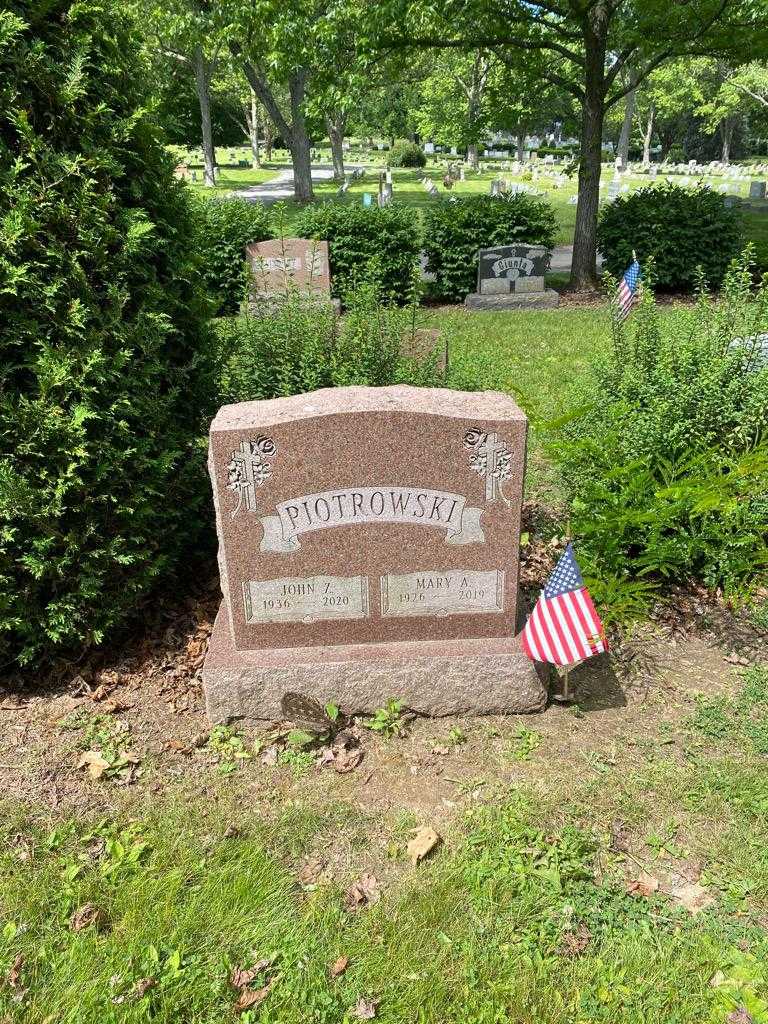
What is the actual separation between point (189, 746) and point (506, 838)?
1565 mm

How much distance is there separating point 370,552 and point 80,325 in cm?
168

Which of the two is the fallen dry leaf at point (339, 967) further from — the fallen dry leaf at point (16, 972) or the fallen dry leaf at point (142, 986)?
the fallen dry leaf at point (16, 972)

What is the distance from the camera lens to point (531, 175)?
45500mm

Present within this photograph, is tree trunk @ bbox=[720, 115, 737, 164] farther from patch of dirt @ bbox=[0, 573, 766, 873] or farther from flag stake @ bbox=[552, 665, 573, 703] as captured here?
flag stake @ bbox=[552, 665, 573, 703]

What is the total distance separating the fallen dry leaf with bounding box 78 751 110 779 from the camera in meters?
3.50

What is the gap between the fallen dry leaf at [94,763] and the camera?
3.50m

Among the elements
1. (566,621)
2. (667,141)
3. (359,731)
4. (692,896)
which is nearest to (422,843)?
(359,731)

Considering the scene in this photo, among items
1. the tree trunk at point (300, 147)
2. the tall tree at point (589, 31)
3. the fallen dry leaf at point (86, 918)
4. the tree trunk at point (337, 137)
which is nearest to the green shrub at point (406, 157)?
the tree trunk at point (337, 137)

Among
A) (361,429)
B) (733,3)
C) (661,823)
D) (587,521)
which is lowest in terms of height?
(661,823)

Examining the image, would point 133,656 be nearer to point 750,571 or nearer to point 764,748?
point 764,748

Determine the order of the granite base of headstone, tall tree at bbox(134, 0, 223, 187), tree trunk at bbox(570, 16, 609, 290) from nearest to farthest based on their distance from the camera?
tree trunk at bbox(570, 16, 609, 290)
the granite base of headstone
tall tree at bbox(134, 0, 223, 187)

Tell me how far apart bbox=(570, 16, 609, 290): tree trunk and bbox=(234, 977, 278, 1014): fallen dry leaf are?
43.9 ft

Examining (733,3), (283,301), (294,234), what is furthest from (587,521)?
(733,3)

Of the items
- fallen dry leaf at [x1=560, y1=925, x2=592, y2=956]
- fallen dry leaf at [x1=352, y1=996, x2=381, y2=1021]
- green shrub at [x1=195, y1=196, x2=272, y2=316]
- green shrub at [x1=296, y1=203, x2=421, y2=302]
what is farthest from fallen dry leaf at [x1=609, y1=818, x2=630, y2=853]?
green shrub at [x1=296, y1=203, x2=421, y2=302]
